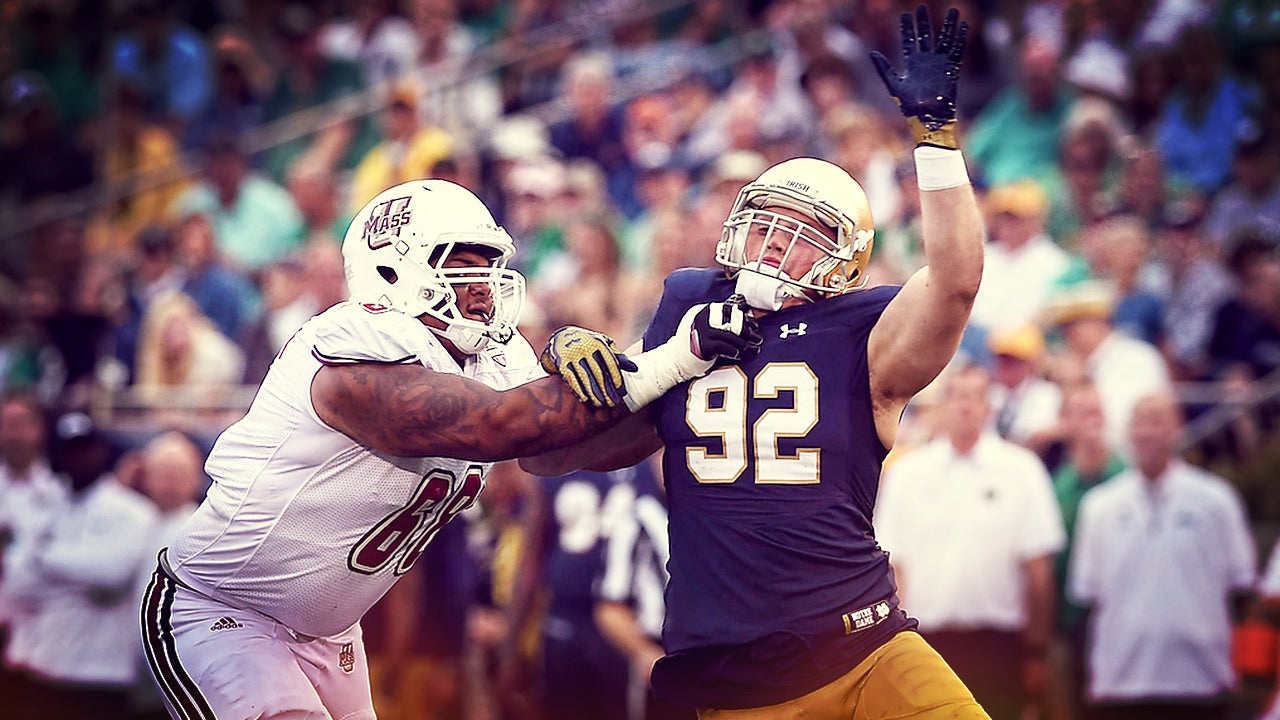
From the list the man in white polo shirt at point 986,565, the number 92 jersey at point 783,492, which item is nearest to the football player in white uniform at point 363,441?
the number 92 jersey at point 783,492

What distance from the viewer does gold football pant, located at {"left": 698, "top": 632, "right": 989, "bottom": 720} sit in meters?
4.15

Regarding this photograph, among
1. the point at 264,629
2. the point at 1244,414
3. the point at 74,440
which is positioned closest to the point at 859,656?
the point at 264,629

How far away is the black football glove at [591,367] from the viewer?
438 centimetres

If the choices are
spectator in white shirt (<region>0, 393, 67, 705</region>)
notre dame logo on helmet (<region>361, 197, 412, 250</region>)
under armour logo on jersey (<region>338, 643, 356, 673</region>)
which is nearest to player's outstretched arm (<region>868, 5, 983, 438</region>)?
notre dame logo on helmet (<region>361, 197, 412, 250</region>)

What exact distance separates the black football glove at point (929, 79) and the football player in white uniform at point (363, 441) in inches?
25.7

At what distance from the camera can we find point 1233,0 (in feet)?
31.5

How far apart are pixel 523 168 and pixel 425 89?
147 centimetres

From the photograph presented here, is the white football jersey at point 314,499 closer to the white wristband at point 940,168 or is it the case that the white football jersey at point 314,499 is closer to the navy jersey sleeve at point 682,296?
the navy jersey sleeve at point 682,296

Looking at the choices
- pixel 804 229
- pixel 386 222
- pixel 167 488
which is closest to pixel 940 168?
pixel 804 229

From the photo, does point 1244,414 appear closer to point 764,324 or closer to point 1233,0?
point 1233,0

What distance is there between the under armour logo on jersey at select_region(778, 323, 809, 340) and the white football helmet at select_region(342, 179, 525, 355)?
0.73 m

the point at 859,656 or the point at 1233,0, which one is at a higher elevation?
the point at 1233,0

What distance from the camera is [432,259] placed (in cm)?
457

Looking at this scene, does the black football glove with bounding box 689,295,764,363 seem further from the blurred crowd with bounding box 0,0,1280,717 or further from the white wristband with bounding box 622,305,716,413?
the blurred crowd with bounding box 0,0,1280,717
